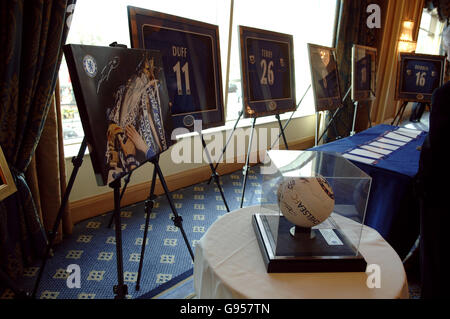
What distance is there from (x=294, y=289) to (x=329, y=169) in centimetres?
64

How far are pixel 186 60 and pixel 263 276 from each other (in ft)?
4.63

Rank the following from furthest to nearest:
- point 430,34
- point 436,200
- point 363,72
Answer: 1. point 430,34
2. point 363,72
3. point 436,200

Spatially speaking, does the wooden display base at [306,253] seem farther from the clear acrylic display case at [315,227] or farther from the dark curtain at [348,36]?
the dark curtain at [348,36]

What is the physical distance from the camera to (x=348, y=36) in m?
3.90

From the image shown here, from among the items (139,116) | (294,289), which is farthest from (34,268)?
(294,289)

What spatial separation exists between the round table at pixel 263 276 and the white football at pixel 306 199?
171 mm

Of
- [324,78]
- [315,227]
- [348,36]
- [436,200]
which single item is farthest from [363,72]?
[315,227]

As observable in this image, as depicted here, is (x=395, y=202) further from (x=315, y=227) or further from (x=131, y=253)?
(x=131, y=253)

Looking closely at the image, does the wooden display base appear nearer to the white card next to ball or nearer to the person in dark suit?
the person in dark suit

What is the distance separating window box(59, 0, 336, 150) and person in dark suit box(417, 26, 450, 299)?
2.24m

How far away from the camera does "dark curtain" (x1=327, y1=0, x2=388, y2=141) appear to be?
3.78 metres

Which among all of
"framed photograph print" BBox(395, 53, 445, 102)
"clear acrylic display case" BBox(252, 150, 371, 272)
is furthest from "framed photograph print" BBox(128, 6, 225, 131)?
"framed photograph print" BBox(395, 53, 445, 102)

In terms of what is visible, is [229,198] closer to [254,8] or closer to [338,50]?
[254,8]

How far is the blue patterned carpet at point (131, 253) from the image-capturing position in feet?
5.31
